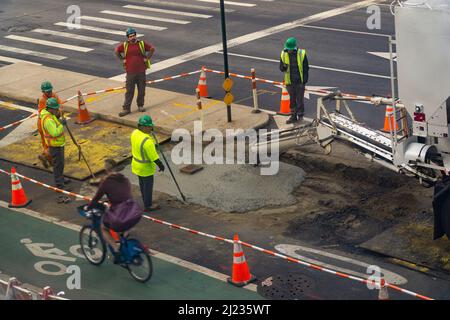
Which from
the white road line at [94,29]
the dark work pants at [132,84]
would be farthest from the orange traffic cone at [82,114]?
the white road line at [94,29]

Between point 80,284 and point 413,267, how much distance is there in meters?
4.86

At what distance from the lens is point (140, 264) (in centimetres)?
1416

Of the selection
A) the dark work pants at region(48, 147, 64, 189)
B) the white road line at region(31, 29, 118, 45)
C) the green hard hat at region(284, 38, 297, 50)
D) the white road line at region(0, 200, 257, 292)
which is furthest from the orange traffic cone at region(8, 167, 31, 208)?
the white road line at region(31, 29, 118, 45)

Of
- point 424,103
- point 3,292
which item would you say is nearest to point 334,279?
point 424,103

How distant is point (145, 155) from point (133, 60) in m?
5.69

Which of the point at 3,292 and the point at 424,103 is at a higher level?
the point at 424,103

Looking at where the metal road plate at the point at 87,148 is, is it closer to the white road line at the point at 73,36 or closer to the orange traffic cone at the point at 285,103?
the orange traffic cone at the point at 285,103

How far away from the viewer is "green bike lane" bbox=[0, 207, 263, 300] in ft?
45.9

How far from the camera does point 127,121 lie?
21.6 metres

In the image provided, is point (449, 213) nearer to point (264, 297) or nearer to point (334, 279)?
point (334, 279)

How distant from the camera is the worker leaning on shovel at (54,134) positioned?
17781 mm

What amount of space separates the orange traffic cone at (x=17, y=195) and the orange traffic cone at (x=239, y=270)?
4952mm

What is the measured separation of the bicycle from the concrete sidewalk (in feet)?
19.8

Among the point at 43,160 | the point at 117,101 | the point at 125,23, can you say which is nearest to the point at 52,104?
the point at 43,160
